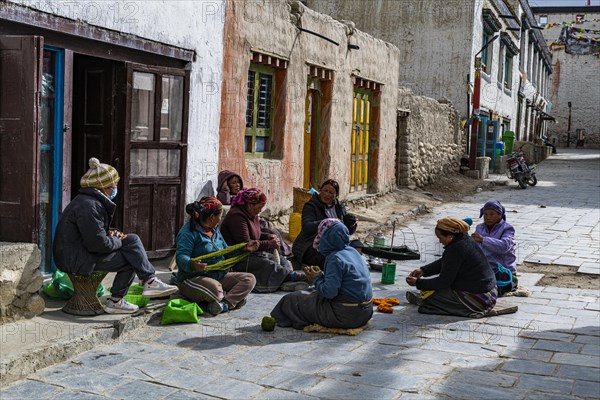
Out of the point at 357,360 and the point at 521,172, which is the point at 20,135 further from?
the point at 521,172

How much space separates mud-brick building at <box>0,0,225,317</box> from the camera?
19.7 feet

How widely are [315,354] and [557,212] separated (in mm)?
11308

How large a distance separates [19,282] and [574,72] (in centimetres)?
4927

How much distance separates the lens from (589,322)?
6727 mm

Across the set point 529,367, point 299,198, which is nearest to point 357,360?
point 529,367

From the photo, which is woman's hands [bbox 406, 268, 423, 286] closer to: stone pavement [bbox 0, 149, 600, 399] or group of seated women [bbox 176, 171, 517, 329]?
group of seated women [bbox 176, 171, 517, 329]

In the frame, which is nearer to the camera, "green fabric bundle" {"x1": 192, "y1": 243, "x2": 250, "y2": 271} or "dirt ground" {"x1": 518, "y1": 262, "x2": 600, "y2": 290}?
"green fabric bundle" {"x1": 192, "y1": 243, "x2": 250, "y2": 271}

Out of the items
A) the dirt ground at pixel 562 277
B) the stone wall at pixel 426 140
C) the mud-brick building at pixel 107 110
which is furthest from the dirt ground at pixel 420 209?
the mud-brick building at pixel 107 110

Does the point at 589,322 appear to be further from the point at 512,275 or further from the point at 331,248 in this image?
the point at 331,248

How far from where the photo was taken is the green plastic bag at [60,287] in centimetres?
635

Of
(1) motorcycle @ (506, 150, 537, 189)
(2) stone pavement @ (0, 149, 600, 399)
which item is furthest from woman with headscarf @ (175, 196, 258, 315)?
(1) motorcycle @ (506, 150, 537, 189)

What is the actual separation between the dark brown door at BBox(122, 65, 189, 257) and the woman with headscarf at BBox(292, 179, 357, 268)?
136 cm

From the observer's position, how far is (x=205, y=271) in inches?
261

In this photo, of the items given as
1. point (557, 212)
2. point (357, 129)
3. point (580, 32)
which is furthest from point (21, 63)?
point (580, 32)
